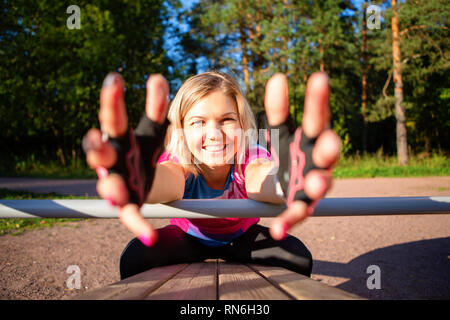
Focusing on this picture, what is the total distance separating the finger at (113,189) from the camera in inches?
25.3

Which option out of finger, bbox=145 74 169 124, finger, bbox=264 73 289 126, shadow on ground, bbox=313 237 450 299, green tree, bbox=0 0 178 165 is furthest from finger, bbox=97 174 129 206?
green tree, bbox=0 0 178 165

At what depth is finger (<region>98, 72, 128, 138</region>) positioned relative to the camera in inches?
23.1

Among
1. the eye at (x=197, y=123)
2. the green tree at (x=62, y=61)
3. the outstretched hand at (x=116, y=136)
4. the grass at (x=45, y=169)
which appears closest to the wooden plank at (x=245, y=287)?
the outstretched hand at (x=116, y=136)

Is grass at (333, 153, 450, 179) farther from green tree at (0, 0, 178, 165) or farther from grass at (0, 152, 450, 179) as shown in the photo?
green tree at (0, 0, 178, 165)

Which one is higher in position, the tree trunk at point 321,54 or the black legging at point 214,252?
the tree trunk at point 321,54

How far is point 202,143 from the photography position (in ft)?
3.79

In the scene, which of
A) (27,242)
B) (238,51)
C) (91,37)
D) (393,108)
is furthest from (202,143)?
(238,51)

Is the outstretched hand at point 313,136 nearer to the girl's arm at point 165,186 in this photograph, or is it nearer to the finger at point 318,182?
the finger at point 318,182

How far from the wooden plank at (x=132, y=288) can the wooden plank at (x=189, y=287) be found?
2 centimetres

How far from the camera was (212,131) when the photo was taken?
3.69 ft

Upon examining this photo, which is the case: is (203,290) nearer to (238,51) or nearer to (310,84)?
(310,84)

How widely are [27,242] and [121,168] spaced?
312 centimetres

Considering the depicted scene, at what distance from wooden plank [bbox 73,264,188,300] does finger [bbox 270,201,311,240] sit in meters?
0.39
